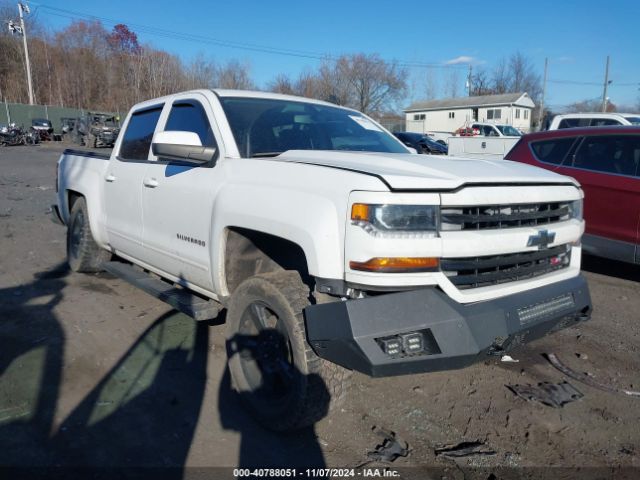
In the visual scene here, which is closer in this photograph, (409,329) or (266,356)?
(409,329)

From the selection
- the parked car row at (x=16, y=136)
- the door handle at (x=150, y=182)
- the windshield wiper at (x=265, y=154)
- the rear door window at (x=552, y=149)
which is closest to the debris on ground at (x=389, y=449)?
the windshield wiper at (x=265, y=154)

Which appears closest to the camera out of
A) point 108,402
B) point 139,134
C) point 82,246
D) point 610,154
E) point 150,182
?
point 108,402

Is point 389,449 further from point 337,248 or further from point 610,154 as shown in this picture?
point 610,154

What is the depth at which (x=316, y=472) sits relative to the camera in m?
2.60

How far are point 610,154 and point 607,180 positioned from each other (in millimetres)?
370

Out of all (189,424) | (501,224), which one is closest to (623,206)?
(501,224)

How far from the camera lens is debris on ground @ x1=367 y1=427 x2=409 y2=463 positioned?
8.95 ft

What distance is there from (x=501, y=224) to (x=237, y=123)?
191cm

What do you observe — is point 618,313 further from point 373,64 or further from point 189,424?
point 373,64

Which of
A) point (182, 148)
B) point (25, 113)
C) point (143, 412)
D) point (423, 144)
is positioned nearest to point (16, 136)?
point (25, 113)

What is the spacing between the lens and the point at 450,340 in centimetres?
243

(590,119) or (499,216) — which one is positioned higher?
(590,119)

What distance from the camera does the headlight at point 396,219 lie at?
242 centimetres

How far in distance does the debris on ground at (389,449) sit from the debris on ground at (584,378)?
153 cm
